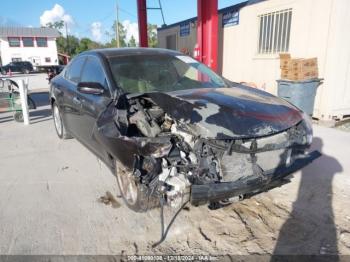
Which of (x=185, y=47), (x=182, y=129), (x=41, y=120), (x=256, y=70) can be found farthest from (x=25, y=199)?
(x=185, y=47)

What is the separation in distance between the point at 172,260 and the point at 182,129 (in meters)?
1.11

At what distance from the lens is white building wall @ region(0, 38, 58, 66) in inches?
1971

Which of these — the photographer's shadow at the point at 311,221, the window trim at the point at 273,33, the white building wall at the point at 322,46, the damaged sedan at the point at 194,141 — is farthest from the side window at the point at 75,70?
the window trim at the point at 273,33

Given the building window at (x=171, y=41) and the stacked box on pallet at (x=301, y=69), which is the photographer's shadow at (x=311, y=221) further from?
the building window at (x=171, y=41)

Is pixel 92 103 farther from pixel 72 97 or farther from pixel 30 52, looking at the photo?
pixel 30 52

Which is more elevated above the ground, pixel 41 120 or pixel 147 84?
pixel 147 84

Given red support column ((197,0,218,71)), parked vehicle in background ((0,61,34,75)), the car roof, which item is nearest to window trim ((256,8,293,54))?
red support column ((197,0,218,71))

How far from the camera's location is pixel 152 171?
8.54 feet

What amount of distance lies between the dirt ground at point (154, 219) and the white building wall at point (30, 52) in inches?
2037

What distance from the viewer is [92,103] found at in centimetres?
364

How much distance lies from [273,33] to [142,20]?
578 cm

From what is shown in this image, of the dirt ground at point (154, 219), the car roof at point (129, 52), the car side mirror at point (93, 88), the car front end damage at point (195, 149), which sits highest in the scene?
the car roof at point (129, 52)

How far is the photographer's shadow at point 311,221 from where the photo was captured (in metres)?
2.62

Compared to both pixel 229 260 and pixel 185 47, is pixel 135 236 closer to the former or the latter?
pixel 229 260
